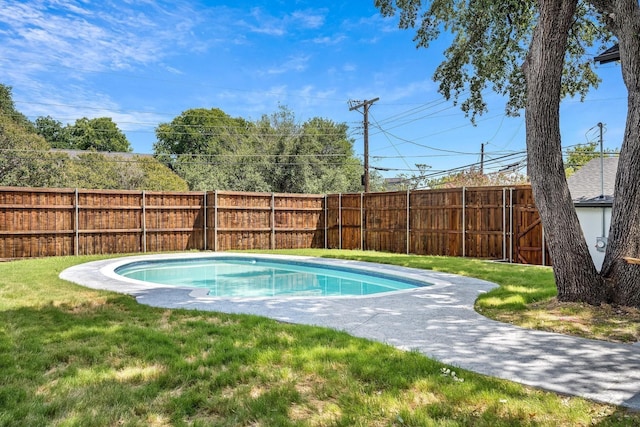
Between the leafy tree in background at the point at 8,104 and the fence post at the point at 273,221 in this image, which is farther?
the leafy tree in background at the point at 8,104

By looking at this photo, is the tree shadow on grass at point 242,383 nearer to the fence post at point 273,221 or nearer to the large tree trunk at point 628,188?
the large tree trunk at point 628,188

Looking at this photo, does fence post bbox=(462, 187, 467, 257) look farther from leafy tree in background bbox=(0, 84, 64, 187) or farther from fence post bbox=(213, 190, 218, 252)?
leafy tree in background bbox=(0, 84, 64, 187)

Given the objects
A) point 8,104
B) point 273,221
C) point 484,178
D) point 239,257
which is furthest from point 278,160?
point 8,104

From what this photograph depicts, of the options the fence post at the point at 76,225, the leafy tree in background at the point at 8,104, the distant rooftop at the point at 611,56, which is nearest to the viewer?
the distant rooftop at the point at 611,56

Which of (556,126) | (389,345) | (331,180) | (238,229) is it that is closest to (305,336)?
(389,345)

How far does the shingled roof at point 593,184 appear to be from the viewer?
368 inches

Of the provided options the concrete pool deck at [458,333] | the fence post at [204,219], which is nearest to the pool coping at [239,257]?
the concrete pool deck at [458,333]

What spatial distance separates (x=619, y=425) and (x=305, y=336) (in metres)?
2.29

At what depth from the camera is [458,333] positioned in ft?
12.8

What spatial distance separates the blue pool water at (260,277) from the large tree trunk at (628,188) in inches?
123

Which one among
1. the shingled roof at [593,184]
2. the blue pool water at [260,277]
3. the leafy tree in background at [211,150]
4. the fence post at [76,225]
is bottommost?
the blue pool water at [260,277]

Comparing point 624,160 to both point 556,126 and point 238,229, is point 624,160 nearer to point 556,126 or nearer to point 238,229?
point 556,126

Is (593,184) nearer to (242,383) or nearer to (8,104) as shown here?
(242,383)

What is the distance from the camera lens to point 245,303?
17.7ft
